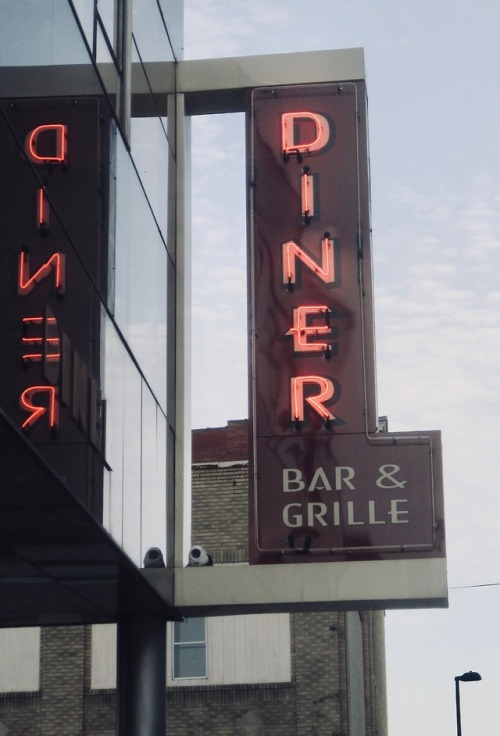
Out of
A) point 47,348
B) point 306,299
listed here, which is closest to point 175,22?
point 306,299

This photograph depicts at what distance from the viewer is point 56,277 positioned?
12.3m

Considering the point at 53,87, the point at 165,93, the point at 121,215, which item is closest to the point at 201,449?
the point at 165,93

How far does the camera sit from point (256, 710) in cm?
3158

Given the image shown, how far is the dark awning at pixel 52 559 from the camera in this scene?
11.0m

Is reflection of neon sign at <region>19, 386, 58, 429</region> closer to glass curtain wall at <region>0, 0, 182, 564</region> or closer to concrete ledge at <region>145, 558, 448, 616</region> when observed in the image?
glass curtain wall at <region>0, 0, 182, 564</region>

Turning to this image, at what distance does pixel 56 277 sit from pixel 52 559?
3457 millimetres

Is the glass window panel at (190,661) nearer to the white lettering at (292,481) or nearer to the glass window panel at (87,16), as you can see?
the white lettering at (292,481)

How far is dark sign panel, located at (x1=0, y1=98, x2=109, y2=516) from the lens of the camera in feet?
35.2

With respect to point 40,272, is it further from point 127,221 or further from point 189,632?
point 189,632

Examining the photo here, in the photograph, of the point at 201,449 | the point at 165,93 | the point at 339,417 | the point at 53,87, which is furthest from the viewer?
the point at 201,449

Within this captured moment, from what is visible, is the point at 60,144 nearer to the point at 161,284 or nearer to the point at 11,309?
the point at 11,309

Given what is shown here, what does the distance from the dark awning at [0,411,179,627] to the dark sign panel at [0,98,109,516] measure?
0.29 meters

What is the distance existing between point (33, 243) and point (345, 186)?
26.5ft

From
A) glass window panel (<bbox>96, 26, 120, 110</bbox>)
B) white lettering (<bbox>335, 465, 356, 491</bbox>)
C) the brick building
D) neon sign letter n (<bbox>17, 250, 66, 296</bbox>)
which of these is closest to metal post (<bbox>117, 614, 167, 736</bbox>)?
white lettering (<bbox>335, 465, 356, 491</bbox>)
